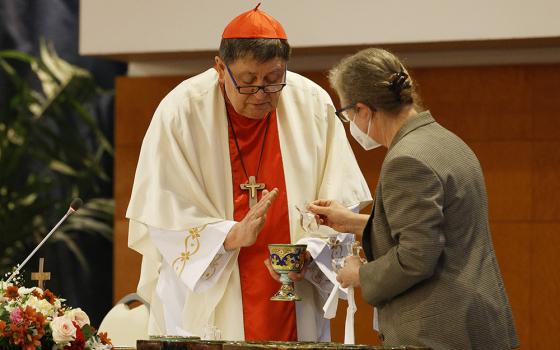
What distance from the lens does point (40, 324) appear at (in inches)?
125

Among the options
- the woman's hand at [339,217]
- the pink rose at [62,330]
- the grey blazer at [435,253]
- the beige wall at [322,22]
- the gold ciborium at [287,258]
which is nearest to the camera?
the grey blazer at [435,253]

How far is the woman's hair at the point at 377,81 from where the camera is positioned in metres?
3.23

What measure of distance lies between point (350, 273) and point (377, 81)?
0.64m

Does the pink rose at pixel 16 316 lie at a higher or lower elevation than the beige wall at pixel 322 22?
lower

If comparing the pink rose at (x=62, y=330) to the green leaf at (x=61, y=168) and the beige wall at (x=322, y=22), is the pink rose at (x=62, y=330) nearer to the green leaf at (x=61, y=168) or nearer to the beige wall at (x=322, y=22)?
the beige wall at (x=322, y=22)

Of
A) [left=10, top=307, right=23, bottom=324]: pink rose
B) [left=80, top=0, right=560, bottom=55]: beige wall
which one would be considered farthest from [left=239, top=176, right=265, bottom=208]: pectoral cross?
[left=80, top=0, right=560, bottom=55]: beige wall

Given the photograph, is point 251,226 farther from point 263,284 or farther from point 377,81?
point 377,81

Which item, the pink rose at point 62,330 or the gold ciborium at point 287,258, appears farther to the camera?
the gold ciborium at point 287,258

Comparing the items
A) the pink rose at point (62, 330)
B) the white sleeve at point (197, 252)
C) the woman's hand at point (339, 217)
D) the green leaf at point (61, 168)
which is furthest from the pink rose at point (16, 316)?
the green leaf at point (61, 168)

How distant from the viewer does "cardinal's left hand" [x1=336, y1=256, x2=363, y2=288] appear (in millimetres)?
3350

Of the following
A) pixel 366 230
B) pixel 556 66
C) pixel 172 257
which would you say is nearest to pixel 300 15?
pixel 556 66

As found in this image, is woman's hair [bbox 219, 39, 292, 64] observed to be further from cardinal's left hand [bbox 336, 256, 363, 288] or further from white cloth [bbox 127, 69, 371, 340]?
cardinal's left hand [bbox 336, 256, 363, 288]

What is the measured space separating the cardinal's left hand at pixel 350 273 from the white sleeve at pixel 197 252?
0.78 m

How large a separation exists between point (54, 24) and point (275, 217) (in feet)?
17.1
